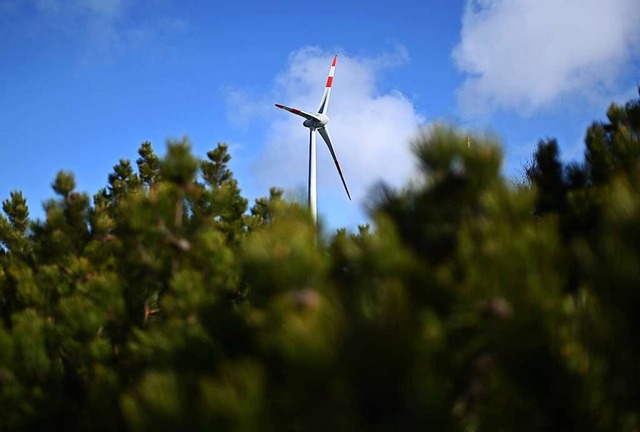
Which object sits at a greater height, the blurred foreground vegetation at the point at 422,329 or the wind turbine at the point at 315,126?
the wind turbine at the point at 315,126

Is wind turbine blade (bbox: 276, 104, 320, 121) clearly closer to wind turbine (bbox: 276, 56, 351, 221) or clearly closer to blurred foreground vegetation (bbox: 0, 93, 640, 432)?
wind turbine (bbox: 276, 56, 351, 221)

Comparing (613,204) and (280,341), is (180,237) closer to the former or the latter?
(280,341)

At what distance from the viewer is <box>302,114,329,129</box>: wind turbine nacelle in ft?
92.8

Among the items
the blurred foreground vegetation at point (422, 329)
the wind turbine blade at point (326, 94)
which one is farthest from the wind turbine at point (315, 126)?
the blurred foreground vegetation at point (422, 329)

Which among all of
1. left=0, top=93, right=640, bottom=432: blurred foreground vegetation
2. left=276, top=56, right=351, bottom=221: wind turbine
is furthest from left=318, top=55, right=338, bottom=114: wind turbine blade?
left=0, top=93, right=640, bottom=432: blurred foreground vegetation

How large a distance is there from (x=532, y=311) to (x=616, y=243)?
480 millimetres

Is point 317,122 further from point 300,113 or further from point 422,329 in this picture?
point 422,329

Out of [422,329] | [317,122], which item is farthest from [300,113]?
[422,329]

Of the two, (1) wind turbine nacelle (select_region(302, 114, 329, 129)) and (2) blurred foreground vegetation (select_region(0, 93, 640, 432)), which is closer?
(2) blurred foreground vegetation (select_region(0, 93, 640, 432))

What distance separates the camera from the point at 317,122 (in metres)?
28.3

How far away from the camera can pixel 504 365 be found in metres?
2.75

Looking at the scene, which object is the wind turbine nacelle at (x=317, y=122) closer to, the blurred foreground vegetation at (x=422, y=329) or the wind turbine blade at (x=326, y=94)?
the wind turbine blade at (x=326, y=94)

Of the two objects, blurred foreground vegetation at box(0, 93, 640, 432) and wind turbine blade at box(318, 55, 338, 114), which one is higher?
wind turbine blade at box(318, 55, 338, 114)

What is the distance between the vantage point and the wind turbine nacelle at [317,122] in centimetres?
2830
